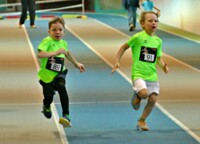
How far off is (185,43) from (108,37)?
9.45 feet

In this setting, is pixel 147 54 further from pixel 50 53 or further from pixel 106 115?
pixel 106 115

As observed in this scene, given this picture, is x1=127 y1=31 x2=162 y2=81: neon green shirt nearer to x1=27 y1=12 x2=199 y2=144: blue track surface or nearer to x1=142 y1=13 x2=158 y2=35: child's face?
x1=142 y1=13 x2=158 y2=35: child's face

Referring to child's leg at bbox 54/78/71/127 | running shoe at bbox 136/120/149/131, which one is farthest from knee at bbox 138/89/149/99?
child's leg at bbox 54/78/71/127

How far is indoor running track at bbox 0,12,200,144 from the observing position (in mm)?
8469

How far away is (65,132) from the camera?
870 cm

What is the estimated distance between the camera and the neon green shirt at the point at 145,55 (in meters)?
8.72

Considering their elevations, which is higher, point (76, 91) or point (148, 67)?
point (148, 67)

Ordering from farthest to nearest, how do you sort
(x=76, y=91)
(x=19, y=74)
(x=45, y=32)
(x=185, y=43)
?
(x=45, y=32) → (x=185, y=43) → (x=19, y=74) → (x=76, y=91)

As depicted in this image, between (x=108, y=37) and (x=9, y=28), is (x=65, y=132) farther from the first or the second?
(x=9, y=28)

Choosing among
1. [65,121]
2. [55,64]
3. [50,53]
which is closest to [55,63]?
[55,64]

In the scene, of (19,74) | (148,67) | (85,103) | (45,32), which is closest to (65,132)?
(148,67)

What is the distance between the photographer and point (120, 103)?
10.8 metres

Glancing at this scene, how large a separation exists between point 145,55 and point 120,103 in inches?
86.8

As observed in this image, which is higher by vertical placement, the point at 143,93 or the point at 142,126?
the point at 143,93
